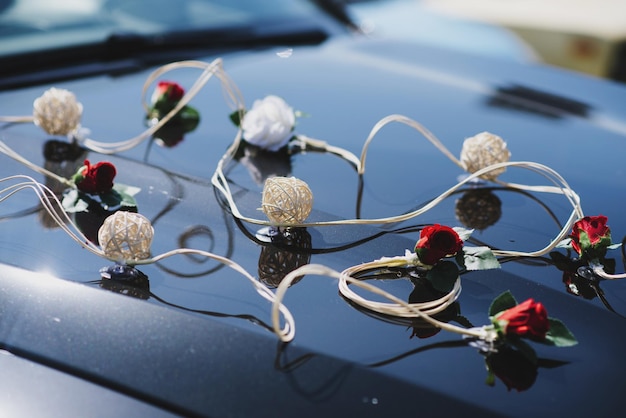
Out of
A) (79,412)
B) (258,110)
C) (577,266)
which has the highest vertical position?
(258,110)

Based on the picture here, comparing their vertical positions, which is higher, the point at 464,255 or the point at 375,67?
the point at 375,67

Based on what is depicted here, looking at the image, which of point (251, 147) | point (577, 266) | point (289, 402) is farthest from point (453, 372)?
point (251, 147)

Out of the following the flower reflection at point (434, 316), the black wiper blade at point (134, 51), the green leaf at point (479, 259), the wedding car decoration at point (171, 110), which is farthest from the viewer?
the black wiper blade at point (134, 51)

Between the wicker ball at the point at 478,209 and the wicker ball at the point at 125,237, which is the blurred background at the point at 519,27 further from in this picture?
the wicker ball at the point at 125,237

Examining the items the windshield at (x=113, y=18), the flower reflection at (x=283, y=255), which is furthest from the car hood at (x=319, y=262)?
the windshield at (x=113, y=18)

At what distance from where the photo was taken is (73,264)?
1.07 meters

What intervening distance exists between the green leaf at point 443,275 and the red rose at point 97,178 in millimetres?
532

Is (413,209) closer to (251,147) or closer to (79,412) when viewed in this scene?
(251,147)

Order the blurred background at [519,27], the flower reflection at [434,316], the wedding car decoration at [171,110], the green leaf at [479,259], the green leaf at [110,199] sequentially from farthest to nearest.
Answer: the blurred background at [519,27] → the wedding car decoration at [171,110] → the green leaf at [110,199] → the green leaf at [479,259] → the flower reflection at [434,316]

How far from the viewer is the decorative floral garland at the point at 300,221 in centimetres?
96

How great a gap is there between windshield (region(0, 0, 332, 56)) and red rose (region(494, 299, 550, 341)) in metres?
1.32

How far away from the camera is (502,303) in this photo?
3.24 ft

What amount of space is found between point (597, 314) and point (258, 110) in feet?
2.52

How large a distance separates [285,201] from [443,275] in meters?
0.26
